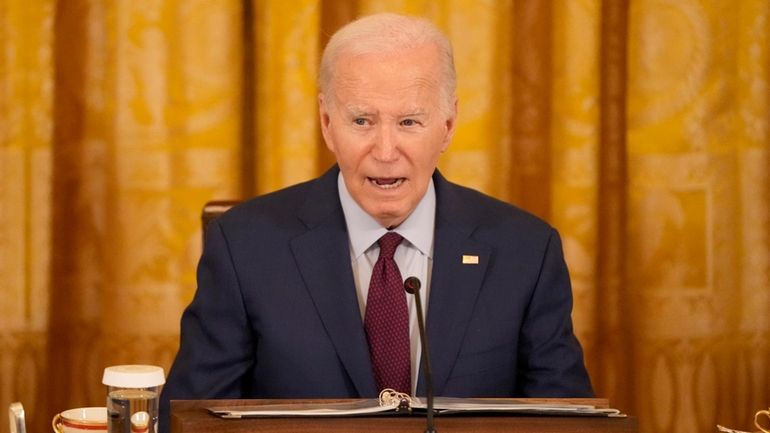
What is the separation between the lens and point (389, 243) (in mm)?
2463

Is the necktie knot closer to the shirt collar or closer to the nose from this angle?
the shirt collar

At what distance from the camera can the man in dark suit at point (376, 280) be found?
7.73ft

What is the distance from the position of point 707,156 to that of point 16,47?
6.79 feet

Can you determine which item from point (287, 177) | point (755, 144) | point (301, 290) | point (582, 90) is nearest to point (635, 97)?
point (582, 90)

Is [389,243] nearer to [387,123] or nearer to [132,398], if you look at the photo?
[387,123]

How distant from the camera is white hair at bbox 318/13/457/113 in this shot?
235 centimetres

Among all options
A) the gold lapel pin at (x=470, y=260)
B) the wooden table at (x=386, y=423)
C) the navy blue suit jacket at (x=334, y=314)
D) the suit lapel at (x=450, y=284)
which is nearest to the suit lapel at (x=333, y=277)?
the navy blue suit jacket at (x=334, y=314)

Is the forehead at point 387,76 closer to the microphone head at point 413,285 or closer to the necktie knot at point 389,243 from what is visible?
the necktie knot at point 389,243

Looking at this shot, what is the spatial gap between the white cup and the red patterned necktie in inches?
22.1

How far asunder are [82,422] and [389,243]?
2.43 feet

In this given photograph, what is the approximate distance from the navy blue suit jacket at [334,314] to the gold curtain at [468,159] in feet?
3.17

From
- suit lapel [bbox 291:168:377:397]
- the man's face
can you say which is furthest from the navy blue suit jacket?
the man's face

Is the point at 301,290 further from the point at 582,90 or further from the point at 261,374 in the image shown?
the point at 582,90

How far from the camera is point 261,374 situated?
95.0 inches
